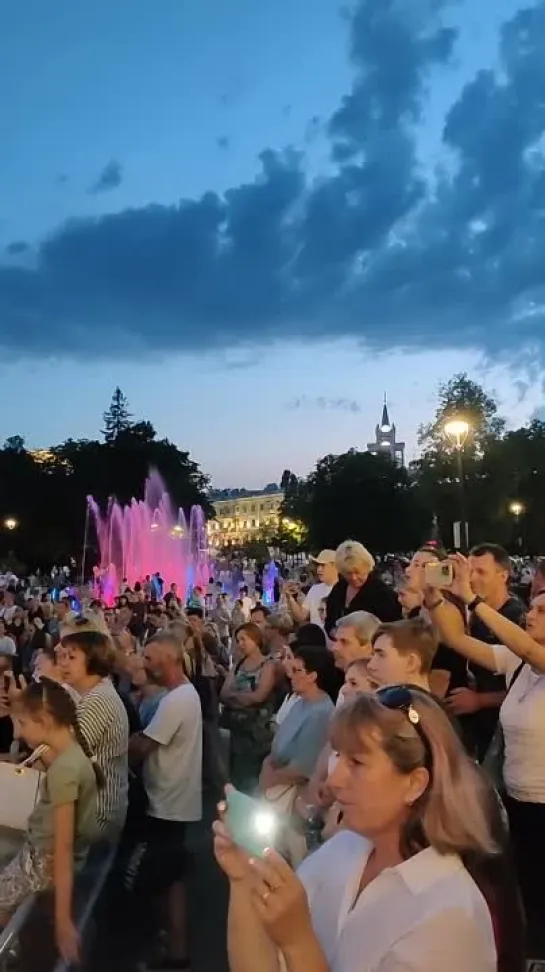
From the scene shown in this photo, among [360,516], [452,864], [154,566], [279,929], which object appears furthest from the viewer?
[360,516]

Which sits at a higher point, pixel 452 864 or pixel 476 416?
pixel 476 416

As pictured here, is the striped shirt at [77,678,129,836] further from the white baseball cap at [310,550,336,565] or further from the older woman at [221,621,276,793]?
the white baseball cap at [310,550,336,565]

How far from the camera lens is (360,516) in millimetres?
70812

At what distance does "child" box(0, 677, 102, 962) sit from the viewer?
4.29 metres

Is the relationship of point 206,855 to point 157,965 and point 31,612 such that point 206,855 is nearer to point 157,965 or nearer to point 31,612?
point 157,965

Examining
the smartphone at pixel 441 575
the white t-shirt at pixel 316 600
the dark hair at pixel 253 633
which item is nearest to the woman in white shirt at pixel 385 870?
the smartphone at pixel 441 575

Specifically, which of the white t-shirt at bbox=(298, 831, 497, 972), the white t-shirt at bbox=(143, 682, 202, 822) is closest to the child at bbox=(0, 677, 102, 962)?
the white t-shirt at bbox=(143, 682, 202, 822)

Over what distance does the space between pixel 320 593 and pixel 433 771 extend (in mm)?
7681

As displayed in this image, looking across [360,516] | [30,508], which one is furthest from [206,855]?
[30,508]

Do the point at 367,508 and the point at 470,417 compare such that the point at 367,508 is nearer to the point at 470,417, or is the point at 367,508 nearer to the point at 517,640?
the point at 470,417

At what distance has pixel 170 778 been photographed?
606cm

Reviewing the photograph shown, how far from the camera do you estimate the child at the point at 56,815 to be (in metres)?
4.29

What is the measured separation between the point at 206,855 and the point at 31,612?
11.2m

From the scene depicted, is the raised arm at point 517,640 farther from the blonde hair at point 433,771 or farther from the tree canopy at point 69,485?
the tree canopy at point 69,485
